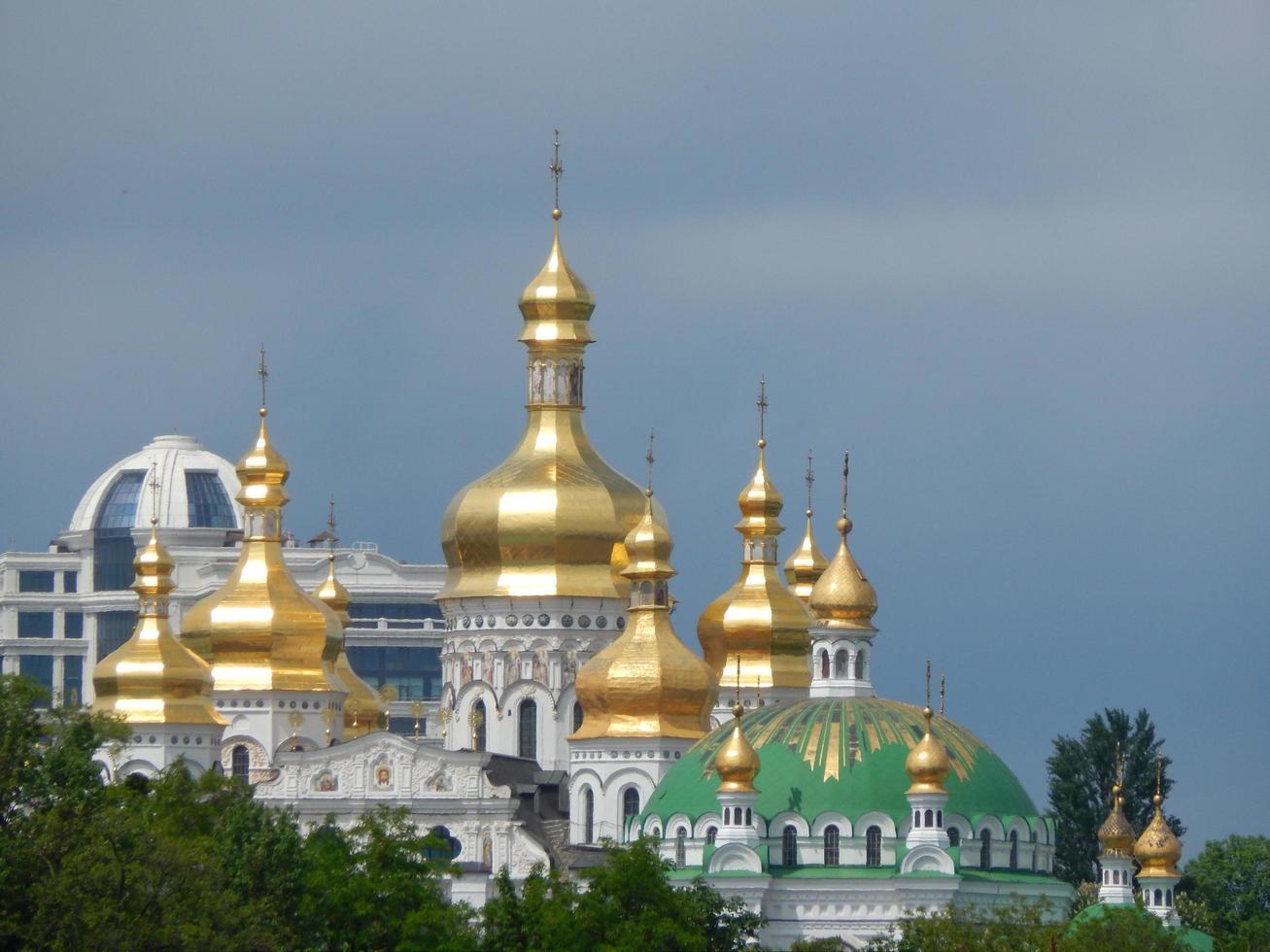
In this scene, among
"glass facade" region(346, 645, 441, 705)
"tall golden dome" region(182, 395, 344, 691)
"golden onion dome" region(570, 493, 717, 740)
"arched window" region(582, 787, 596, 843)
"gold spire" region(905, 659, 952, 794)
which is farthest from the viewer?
"glass facade" region(346, 645, 441, 705)

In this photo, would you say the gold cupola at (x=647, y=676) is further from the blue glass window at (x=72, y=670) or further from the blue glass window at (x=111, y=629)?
the blue glass window at (x=72, y=670)

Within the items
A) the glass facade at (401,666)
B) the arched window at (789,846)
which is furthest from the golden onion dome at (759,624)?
the glass facade at (401,666)

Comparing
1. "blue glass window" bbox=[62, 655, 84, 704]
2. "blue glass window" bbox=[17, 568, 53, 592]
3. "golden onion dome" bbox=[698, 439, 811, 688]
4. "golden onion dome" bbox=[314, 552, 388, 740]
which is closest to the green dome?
"golden onion dome" bbox=[698, 439, 811, 688]

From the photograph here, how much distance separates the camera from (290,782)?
8638 centimetres

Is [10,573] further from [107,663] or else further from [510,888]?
[510,888]

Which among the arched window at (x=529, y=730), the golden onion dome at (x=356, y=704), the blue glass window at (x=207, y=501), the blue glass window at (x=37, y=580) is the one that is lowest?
the arched window at (x=529, y=730)

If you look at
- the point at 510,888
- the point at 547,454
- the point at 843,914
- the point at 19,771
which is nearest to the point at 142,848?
the point at 19,771

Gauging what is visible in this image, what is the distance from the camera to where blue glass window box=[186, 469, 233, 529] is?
14125 centimetres

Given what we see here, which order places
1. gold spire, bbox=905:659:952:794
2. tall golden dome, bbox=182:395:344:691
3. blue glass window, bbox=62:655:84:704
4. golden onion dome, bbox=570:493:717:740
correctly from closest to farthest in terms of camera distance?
gold spire, bbox=905:659:952:794 < golden onion dome, bbox=570:493:717:740 < tall golden dome, bbox=182:395:344:691 < blue glass window, bbox=62:655:84:704

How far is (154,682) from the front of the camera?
87.0m

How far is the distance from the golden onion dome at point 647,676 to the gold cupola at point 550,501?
15.0 ft

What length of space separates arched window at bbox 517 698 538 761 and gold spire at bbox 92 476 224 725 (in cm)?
582

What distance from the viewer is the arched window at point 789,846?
251 feet

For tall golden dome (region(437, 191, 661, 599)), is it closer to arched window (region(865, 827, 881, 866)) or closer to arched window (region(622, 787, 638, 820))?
arched window (region(622, 787, 638, 820))
